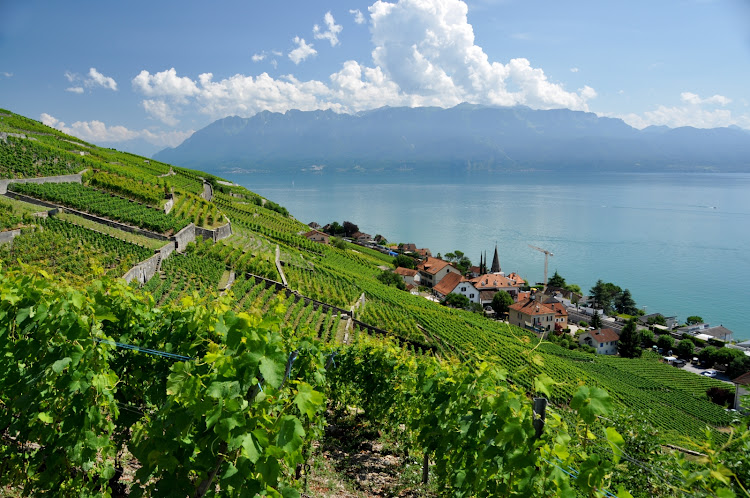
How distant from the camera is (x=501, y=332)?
38.9m

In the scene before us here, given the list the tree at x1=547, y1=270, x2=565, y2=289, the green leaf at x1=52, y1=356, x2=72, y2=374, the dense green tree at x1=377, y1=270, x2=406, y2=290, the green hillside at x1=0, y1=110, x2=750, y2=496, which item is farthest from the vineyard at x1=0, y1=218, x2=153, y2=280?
the tree at x1=547, y1=270, x2=565, y2=289

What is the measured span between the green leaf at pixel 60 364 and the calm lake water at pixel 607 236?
72.2 meters

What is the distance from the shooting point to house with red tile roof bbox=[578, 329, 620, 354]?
5234 cm

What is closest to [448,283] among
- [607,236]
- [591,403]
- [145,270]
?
[145,270]

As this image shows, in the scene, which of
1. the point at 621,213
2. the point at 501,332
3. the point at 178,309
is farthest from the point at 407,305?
the point at 621,213

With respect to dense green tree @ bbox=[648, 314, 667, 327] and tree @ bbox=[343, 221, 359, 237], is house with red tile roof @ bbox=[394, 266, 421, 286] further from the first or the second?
dense green tree @ bbox=[648, 314, 667, 327]

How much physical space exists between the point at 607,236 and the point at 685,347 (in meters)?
56.7

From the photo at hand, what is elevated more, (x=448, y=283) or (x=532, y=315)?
(x=448, y=283)

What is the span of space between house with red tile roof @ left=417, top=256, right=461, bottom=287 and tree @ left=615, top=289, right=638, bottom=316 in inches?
976

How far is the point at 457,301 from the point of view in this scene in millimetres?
58406

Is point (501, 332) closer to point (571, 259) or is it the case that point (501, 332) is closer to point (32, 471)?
point (32, 471)

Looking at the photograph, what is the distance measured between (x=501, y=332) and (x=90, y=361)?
128ft

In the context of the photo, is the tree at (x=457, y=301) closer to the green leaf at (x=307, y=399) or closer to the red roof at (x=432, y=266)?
the red roof at (x=432, y=266)

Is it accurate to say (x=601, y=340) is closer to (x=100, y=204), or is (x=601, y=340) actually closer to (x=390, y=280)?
(x=390, y=280)
